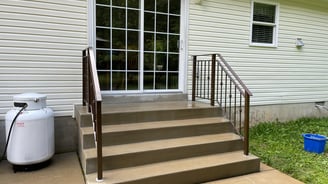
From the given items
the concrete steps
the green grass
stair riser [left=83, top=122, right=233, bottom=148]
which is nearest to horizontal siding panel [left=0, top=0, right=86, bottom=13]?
the concrete steps

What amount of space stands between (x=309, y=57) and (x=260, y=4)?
6.53ft

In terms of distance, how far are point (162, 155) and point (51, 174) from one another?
130 centimetres

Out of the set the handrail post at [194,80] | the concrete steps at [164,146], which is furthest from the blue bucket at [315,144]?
the handrail post at [194,80]

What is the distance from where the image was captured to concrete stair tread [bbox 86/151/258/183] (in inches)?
104

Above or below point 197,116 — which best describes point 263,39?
above

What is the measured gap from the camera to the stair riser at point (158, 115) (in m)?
3.36

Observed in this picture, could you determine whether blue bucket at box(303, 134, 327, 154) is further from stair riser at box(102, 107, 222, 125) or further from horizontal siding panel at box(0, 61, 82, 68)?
horizontal siding panel at box(0, 61, 82, 68)

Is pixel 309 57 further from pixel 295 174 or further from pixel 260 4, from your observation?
pixel 295 174

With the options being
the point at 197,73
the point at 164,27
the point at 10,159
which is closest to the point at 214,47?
the point at 197,73

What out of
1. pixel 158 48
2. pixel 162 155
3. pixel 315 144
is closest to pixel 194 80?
pixel 158 48

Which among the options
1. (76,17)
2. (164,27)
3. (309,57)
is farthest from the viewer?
(309,57)

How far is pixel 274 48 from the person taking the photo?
573 centimetres

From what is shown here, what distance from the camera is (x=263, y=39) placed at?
5.68 metres

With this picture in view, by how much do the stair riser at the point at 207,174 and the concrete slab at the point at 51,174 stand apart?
776mm
